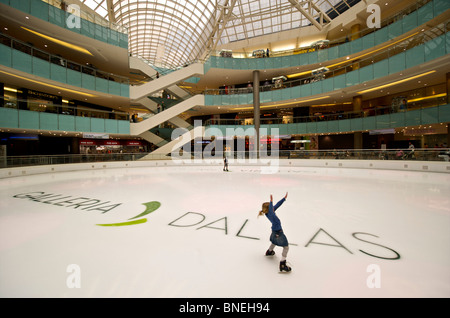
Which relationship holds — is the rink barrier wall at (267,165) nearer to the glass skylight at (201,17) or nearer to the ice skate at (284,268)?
the glass skylight at (201,17)

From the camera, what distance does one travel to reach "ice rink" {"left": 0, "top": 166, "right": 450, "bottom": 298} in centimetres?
322

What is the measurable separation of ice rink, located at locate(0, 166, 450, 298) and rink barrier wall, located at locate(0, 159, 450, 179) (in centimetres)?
1213

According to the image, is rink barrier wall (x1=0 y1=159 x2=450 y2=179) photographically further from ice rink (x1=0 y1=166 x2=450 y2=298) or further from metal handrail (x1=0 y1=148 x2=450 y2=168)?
ice rink (x1=0 y1=166 x2=450 y2=298)

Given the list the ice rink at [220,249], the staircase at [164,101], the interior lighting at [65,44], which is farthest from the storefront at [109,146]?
the ice rink at [220,249]

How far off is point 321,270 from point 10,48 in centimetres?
2481

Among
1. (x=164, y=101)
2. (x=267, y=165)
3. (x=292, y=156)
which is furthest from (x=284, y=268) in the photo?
(x=164, y=101)

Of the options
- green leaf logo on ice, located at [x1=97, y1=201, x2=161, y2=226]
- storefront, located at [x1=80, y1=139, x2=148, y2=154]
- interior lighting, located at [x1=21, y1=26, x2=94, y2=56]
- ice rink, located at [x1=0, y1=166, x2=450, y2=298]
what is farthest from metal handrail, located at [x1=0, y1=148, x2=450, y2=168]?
green leaf logo on ice, located at [x1=97, y1=201, x2=161, y2=226]

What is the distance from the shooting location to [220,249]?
14.9ft

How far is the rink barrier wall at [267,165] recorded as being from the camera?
17.2 m

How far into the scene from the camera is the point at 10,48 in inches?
629

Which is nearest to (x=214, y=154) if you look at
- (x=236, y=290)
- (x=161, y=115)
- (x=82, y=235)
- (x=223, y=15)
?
(x=161, y=115)

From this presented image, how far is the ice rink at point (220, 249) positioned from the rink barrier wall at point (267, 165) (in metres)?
12.1

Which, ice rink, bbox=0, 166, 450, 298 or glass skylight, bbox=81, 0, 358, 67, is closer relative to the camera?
ice rink, bbox=0, 166, 450, 298
